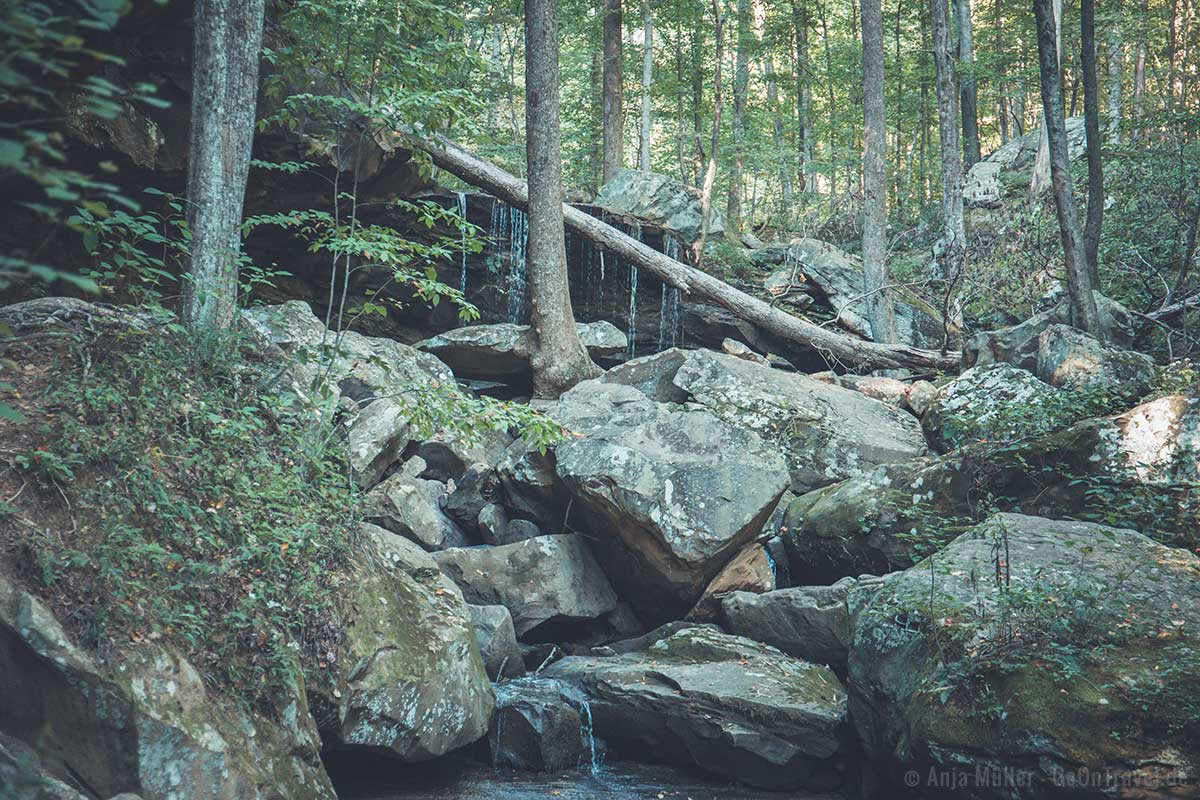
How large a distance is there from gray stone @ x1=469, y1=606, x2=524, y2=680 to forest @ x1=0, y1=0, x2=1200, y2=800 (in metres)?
0.05

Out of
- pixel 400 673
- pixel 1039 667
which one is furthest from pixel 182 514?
pixel 1039 667

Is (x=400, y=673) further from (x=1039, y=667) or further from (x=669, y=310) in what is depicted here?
(x=669, y=310)

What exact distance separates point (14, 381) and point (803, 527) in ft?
21.9

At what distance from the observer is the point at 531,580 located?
7871 millimetres

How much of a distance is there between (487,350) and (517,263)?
2981mm

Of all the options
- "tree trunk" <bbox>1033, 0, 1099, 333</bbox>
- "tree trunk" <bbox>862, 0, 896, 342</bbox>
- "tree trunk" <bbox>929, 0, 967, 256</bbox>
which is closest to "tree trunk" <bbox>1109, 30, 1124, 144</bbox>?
"tree trunk" <bbox>929, 0, 967, 256</bbox>

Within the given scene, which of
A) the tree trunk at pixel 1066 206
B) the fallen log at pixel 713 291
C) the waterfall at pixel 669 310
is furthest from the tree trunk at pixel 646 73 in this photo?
the tree trunk at pixel 1066 206

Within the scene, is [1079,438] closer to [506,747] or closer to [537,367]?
[506,747]

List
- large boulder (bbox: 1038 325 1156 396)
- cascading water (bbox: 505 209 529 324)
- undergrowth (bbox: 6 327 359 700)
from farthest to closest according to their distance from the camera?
cascading water (bbox: 505 209 529 324) → large boulder (bbox: 1038 325 1156 396) → undergrowth (bbox: 6 327 359 700)

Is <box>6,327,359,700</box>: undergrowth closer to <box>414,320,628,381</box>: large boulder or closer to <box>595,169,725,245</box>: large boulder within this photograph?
<box>414,320,628,381</box>: large boulder

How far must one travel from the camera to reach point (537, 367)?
1195 centimetres

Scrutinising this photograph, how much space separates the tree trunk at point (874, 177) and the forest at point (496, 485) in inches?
15.5

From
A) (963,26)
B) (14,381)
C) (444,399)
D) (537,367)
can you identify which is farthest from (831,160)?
(14,381)

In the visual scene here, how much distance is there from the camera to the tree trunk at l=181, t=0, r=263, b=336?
674cm
